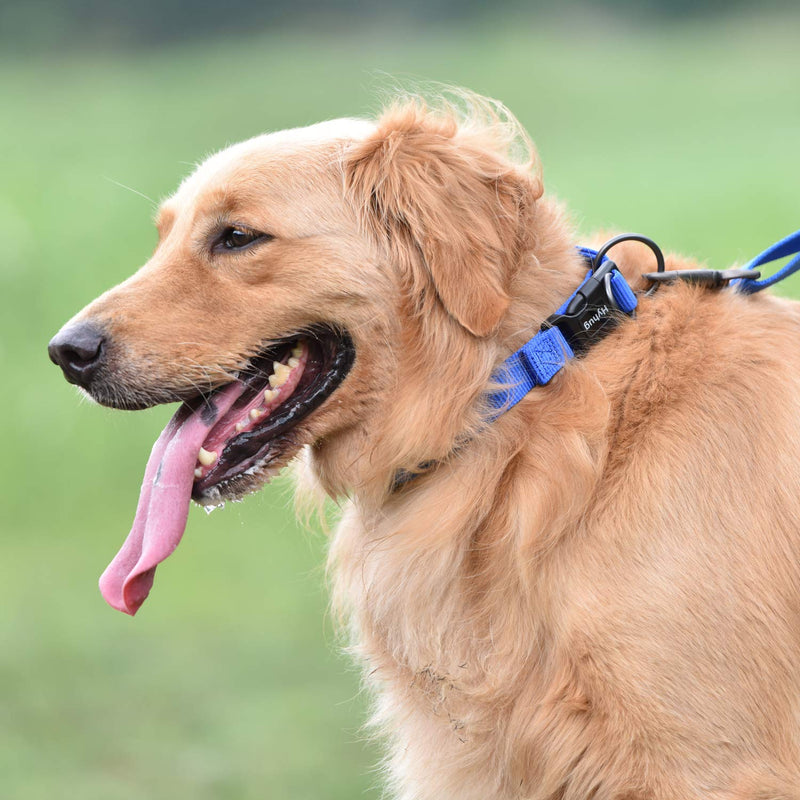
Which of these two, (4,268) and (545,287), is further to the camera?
(4,268)

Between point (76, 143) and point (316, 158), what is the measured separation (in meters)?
17.1

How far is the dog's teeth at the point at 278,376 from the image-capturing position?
296 cm

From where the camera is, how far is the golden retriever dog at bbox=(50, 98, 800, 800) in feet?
8.48

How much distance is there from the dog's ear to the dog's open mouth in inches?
13.7

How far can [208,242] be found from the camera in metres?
3.00

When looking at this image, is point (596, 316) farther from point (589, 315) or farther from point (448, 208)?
point (448, 208)

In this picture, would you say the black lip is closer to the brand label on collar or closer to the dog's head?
the dog's head

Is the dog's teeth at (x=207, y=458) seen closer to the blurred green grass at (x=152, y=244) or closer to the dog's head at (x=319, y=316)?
the dog's head at (x=319, y=316)

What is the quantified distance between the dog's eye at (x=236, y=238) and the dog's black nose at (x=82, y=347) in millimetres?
437

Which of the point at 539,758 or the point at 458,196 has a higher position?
the point at 458,196

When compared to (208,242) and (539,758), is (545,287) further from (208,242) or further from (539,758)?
(539,758)

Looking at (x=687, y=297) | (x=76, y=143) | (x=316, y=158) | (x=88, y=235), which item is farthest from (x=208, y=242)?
(x=76, y=143)

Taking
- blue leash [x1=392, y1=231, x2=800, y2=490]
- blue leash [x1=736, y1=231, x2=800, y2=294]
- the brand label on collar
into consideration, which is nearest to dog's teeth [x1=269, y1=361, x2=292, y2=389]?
blue leash [x1=392, y1=231, x2=800, y2=490]

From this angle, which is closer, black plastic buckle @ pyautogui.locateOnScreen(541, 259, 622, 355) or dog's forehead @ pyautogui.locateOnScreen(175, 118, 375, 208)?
black plastic buckle @ pyautogui.locateOnScreen(541, 259, 622, 355)
